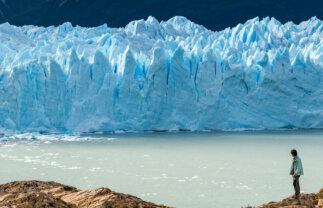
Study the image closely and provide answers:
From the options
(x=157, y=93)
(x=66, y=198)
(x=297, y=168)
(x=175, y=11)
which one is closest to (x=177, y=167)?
(x=297, y=168)

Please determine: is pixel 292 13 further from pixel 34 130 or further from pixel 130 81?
pixel 34 130

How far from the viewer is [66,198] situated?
4.83 metres

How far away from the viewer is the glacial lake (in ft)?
26.2

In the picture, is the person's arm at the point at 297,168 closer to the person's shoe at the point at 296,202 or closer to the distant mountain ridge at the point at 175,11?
the person's shoe at the point at 296,202

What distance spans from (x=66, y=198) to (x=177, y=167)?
20.9 ft

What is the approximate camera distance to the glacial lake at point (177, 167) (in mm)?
7977

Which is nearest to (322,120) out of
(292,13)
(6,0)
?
(292,13)

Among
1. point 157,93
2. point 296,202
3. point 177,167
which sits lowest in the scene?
point 296,202

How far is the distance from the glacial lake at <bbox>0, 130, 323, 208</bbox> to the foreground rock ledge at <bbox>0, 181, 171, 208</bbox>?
97.3 inches

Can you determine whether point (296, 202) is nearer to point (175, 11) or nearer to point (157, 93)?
point (157, 93)

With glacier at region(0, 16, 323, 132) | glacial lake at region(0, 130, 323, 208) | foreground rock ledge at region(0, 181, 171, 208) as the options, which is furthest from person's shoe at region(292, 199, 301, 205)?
glacier at region(0, 16, 323, 132)

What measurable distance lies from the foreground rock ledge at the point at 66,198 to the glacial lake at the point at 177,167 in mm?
2471

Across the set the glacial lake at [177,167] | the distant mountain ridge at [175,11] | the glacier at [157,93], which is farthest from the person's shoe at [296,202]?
the distant mountain ridge at [175,11]

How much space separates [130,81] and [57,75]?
3.75 m
